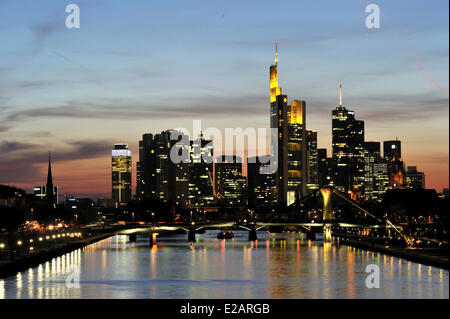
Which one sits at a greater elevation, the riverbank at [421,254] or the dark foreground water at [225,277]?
the riverbank at [421,254]

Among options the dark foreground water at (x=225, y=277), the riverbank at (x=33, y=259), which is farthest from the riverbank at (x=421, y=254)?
the riverbank at (x=33, y=259)

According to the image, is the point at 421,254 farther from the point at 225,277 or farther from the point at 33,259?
the point at 33,259

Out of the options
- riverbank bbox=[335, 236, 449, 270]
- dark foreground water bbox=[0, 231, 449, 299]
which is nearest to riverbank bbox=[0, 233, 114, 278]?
dark foreground water bbox=[0, 231, 449, 299]

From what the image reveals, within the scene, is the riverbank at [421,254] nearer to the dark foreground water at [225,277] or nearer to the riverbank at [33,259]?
the dark foreground water at [225,277]

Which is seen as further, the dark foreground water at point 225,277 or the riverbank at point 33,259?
the riverbank at point 33,259

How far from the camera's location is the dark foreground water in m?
81.8

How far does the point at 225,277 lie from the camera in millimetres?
101312

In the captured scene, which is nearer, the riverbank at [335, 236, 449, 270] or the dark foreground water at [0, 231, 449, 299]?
the dark foreground water at [0, 231, 449, 299]

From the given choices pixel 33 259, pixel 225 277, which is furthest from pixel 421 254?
pixel 33 259

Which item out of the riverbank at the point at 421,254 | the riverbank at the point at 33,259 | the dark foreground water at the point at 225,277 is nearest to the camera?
the dark foreground water at the point at 225,277

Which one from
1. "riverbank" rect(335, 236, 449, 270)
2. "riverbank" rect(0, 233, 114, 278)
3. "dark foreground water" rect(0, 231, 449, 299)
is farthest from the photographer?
"riverbank" rect(335, 236, 449, 270)

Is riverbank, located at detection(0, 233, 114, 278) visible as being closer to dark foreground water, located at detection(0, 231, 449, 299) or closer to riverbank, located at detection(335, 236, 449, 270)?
dark foreground water, located at detection(0, 231, 449, 299)

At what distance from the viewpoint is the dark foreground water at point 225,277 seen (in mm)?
81812
